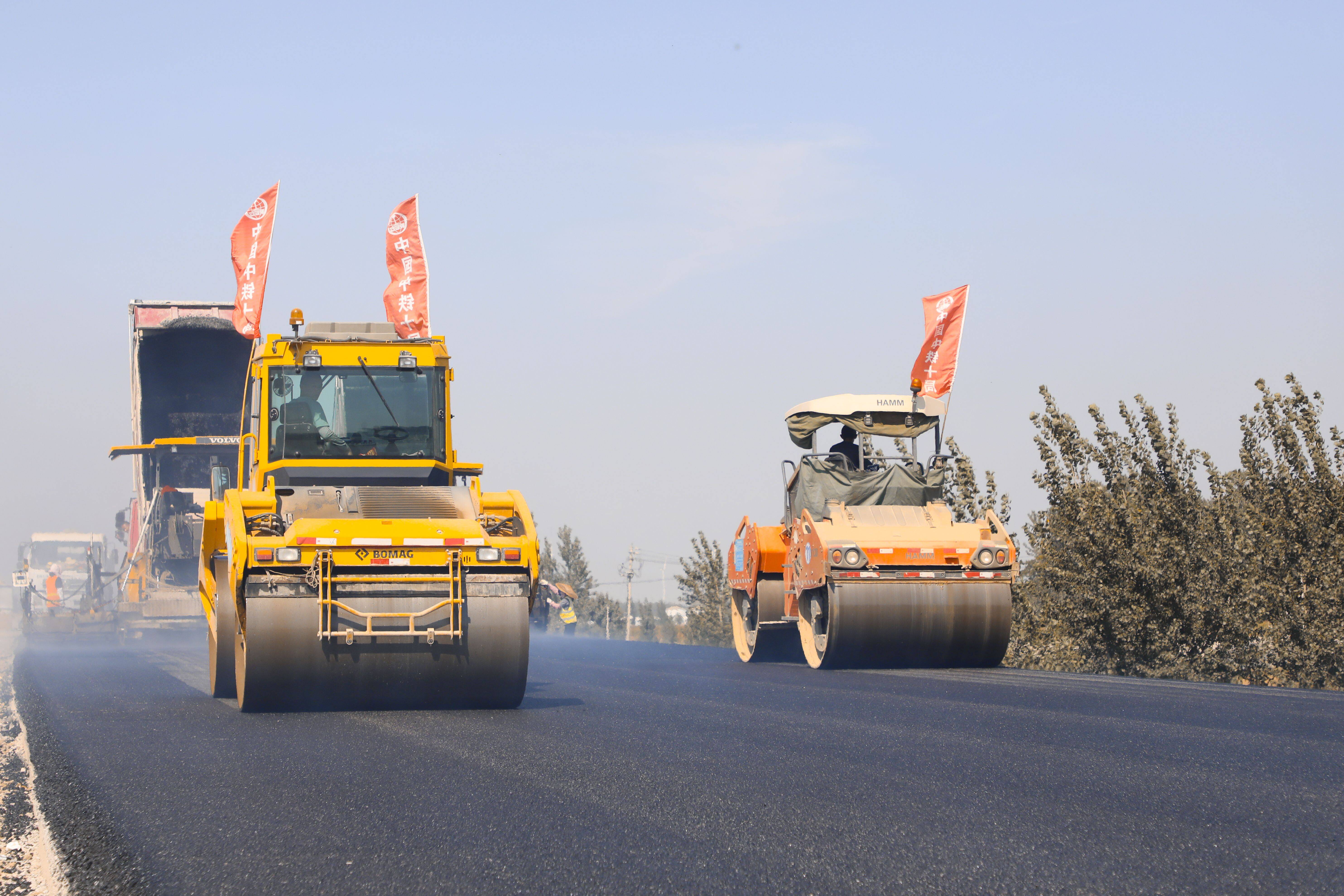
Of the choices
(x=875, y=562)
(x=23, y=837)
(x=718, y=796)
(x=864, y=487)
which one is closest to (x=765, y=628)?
(x=864, y=487)

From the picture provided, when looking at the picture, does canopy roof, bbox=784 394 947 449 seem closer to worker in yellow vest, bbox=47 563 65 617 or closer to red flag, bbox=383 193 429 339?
red flag, bbox=383 193 429 339

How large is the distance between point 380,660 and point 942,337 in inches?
491

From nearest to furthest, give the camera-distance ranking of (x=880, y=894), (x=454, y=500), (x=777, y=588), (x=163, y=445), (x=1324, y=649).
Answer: (x=880, y=894) → (x=454, y=500) → (x=1324, y=649) → (x=777, y=588) → (x=163, y=445)

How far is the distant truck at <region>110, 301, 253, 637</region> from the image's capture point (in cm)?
2095

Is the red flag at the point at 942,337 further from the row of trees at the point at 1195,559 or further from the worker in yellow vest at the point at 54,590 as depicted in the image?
the worker in yellow vest at the point at 54,590

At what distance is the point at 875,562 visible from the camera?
42.0ft

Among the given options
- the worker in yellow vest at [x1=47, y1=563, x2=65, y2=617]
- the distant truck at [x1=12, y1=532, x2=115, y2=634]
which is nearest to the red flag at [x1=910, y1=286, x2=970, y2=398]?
the distant truck at [x1=12, y1=532, x2=115, y2=634]

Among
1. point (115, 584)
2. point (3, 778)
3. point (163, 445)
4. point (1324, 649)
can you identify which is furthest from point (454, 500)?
point (115, 584)

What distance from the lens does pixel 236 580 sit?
8.70m

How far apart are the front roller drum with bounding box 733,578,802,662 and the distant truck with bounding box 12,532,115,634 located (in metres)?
15.8

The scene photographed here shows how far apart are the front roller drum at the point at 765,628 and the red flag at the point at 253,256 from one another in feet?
25.1

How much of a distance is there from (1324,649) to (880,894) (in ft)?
35.9

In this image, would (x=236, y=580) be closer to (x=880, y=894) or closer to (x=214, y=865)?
(x=214, y=865)

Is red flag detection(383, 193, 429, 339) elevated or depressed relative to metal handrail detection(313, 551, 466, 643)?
elevated
